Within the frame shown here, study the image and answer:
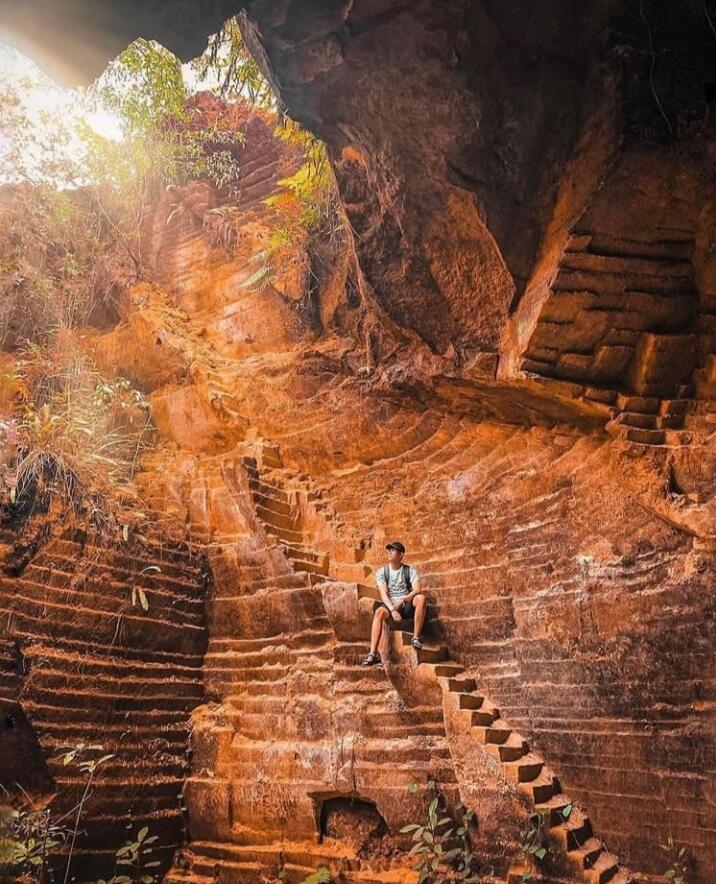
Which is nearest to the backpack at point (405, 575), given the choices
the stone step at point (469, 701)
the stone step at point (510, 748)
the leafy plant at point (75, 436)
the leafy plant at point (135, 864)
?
the stone step at point (469, 701)

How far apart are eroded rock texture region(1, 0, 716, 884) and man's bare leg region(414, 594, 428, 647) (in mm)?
326

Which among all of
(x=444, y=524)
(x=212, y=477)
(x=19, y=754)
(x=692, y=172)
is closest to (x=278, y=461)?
(x=212, y=477)

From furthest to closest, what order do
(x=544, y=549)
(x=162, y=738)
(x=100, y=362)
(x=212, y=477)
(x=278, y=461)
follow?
(x=100, y=362)
(x=278, y=461)
(x=212, y=477)
(x=162, y=738)
(x=544, y=549)

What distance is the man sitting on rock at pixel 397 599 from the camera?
7.60 meters

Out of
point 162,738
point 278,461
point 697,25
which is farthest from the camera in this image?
point 278,461

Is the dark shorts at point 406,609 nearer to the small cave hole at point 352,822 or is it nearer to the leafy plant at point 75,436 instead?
the small cave hole at point 352,822

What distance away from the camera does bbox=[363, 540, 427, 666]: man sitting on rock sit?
7598 mm

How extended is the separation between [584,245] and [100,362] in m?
10.2

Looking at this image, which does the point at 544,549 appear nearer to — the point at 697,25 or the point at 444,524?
the point at 444,524

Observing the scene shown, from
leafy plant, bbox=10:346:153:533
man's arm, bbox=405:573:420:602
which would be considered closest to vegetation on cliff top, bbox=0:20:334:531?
leafy plant, bbox=10:346:153:533

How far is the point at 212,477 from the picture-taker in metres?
10.6

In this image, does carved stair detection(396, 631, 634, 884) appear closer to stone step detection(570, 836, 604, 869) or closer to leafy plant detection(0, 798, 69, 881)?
stone step detection(570, 836, 604, 869)

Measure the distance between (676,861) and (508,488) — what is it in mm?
4166

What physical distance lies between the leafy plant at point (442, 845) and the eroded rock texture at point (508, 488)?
0.19 m
